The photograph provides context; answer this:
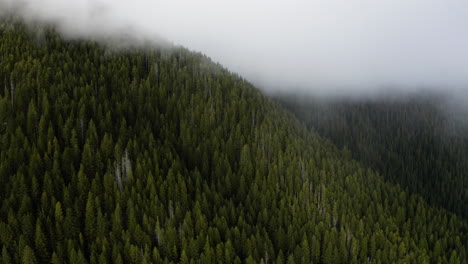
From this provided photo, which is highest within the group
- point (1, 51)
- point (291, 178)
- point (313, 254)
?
point (1, 51)

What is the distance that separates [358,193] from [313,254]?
45.2 metres

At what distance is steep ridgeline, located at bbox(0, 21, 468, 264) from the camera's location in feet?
343

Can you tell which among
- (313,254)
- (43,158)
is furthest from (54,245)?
(313,254)

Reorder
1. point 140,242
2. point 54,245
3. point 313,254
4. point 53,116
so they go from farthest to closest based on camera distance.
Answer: point 53,116, point 313,254, point 140,242, point 54,245

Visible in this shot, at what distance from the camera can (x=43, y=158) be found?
12144 cm

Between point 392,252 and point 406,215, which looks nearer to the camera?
point 392,252

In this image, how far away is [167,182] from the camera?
418ft

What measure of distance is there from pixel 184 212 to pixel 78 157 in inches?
1401

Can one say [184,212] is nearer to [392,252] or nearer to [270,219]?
[270,219]

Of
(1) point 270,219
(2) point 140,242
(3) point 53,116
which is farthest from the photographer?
(3) point 53,116

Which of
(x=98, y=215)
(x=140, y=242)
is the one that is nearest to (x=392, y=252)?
(x=140, y=242)

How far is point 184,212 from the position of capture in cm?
12069

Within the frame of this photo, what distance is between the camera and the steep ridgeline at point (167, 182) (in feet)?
343

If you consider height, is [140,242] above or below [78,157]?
below
